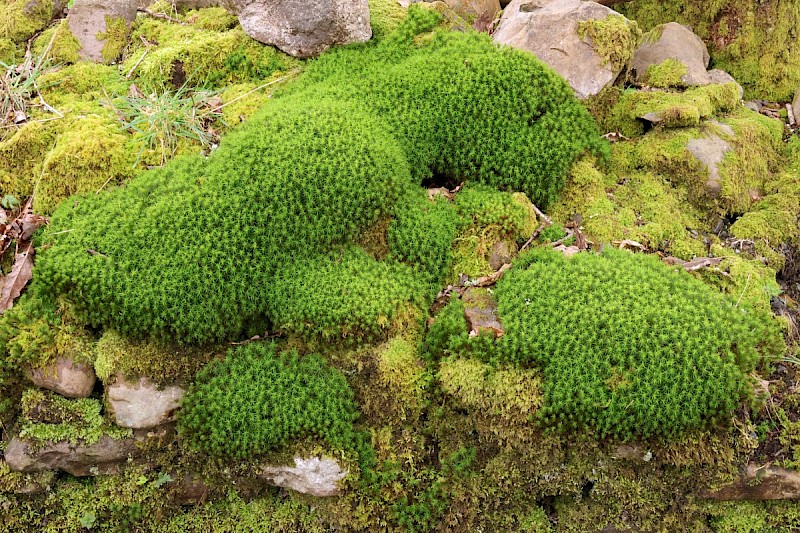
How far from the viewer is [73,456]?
429 cm

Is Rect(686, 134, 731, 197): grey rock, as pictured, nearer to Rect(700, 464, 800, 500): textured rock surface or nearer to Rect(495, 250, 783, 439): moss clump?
Rect(495, 250, 783, 439): moss clump

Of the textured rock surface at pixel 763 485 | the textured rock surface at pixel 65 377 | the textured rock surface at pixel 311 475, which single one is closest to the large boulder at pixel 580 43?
the textured rock surface at pixel 763 485

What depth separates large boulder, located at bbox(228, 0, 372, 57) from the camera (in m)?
5.42

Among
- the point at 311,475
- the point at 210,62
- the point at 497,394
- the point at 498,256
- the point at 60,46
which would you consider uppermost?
the point at 210,62

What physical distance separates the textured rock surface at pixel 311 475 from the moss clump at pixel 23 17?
205 inches

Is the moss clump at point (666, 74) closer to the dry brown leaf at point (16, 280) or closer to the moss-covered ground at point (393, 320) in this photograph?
the moss-covered ground at point (393, 320)

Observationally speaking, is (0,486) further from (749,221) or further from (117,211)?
(749,221)

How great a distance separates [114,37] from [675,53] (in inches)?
227

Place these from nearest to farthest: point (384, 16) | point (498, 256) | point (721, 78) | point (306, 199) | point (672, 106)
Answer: point (306, 199), point (498, 256), point (672, 106), point (384, 16), point (721, 78)

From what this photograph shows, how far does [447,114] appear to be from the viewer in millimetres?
5168

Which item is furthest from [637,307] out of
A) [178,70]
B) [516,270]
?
[178,70]

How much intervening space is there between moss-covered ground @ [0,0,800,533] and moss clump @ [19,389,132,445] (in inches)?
0.6

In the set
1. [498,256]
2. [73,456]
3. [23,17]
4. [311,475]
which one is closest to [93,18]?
[23,17]

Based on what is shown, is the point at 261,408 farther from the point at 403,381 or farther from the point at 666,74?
the point at 666,74
